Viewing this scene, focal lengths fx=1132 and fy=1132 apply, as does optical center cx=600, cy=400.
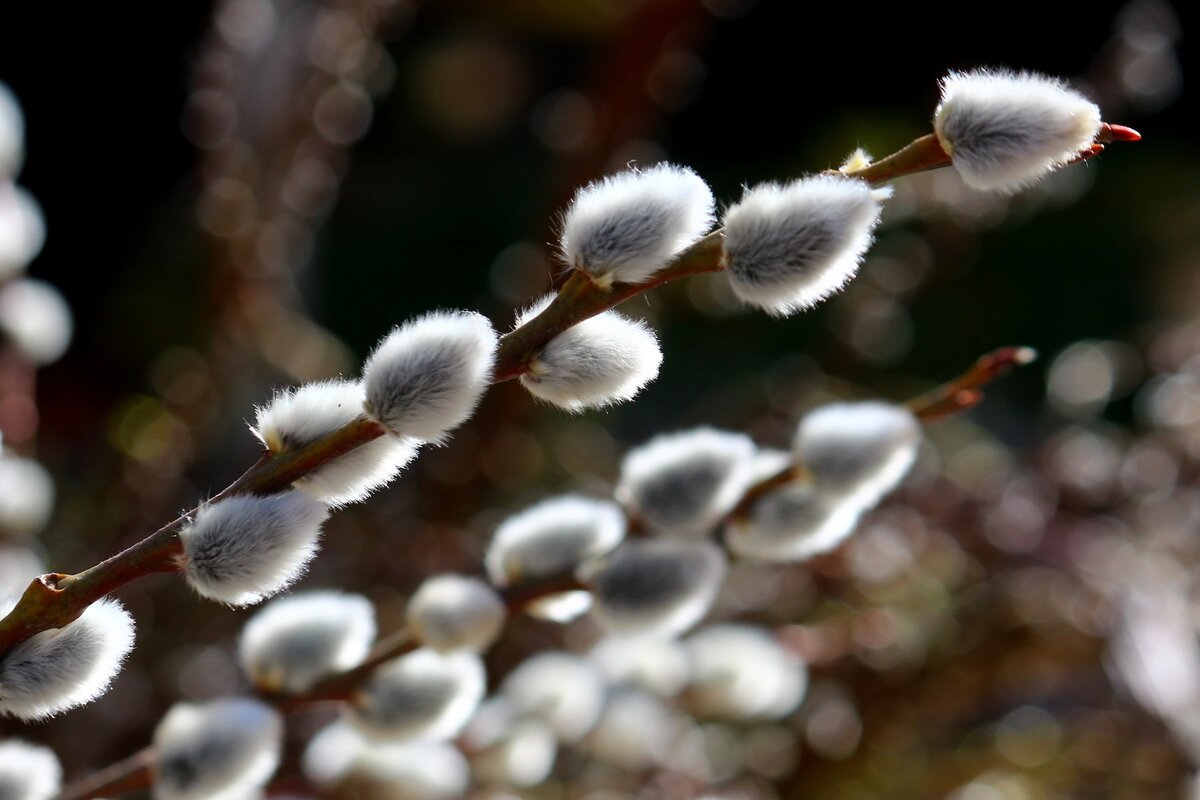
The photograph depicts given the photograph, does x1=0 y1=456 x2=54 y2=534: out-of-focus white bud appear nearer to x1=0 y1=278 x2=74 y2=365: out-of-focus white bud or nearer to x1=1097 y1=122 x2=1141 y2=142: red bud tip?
x1=0 y1=278 x2=74 y2=365: out-of-focus white bud

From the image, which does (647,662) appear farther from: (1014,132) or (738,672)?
(1014,132)

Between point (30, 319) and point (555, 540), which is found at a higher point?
point (30, 319)

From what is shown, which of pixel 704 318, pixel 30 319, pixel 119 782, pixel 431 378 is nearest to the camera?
pixel 431 378

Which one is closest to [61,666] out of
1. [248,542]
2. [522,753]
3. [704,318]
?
[248,542]

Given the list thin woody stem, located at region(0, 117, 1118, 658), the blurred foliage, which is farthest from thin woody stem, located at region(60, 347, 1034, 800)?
the blurred foliage

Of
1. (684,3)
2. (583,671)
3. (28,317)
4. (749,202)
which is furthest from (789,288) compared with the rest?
(684,3)

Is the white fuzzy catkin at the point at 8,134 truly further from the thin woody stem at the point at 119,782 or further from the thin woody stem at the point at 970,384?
the thin woody stem at the point at 970,384

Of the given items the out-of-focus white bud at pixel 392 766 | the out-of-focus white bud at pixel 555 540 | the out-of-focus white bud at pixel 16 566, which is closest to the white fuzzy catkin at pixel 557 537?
the out-of-focus white bud at pixel 555 540
